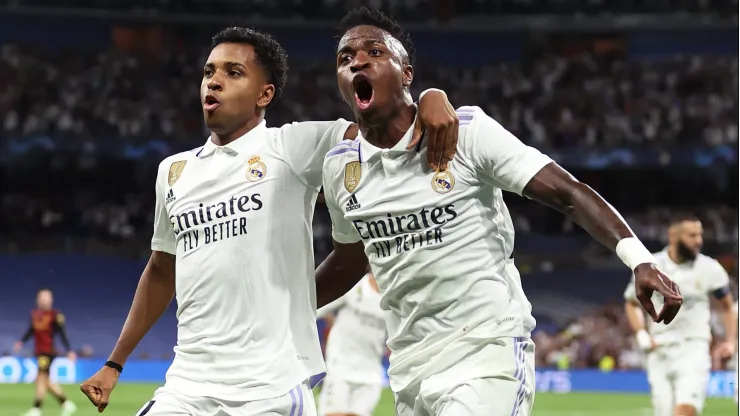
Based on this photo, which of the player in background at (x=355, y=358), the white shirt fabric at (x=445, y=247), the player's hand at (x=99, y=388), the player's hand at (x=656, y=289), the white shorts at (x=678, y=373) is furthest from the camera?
the player in background at (x=355, y=358)

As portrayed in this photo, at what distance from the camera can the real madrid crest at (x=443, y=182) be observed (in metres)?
4.22

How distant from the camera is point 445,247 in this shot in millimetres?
4203

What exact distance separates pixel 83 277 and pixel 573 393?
1463 cm

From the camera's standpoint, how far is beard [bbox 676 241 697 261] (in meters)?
11.0

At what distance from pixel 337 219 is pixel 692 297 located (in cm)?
728

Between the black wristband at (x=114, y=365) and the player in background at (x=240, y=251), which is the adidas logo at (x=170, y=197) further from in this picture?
the black wristband at (x=114, y=365)

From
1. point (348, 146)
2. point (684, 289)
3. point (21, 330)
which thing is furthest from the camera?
point (21, 330)

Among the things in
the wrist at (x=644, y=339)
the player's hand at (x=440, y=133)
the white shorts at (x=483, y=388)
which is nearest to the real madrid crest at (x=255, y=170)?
the player's hand at (x=440, y=133)

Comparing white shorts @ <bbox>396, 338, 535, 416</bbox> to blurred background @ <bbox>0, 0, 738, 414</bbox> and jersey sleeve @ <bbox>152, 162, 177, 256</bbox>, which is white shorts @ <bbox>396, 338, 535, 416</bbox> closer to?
jersey sleeve @ <bbox>152, 162, 177, 256</bbox>

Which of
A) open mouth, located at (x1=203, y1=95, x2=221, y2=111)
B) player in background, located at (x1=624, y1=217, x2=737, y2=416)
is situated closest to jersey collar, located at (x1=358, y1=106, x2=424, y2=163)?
open mouth, located at (x1=203, y1=95, x2=221, y2=111)

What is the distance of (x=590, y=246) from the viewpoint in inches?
1206

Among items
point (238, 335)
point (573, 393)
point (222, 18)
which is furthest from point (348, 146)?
point (222, 18)

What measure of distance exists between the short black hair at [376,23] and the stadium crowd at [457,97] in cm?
2666

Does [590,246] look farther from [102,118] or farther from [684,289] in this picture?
[684,289]
